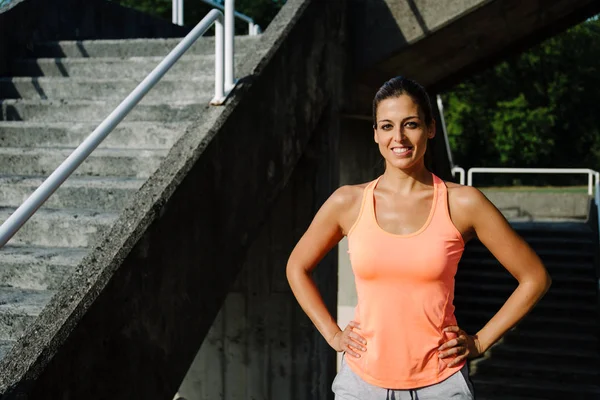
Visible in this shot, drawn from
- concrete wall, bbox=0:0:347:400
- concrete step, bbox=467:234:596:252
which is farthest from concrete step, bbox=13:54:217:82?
concrete step, bbox=467:234:596:252

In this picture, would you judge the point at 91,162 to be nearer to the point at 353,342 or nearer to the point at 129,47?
the point at 129,47

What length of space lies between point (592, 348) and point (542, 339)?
25.7 inches

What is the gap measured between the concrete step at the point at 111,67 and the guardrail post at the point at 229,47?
114cm

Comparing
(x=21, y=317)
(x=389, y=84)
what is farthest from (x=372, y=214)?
(x=21, y=317)

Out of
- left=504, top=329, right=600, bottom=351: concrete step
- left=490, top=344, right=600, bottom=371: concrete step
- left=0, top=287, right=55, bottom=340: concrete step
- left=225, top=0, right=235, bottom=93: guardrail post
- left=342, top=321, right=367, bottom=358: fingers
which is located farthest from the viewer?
left=504, top=329, right=600, bottom=351: concrete step

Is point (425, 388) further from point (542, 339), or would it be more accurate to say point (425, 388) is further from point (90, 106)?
point (542, 339)

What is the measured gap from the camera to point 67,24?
311 inches

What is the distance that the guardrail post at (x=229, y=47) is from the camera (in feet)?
16.8

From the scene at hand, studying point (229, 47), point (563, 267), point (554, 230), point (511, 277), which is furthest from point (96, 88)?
point (554, 230)

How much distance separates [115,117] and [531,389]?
7435mm

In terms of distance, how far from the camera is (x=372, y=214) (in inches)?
97.2

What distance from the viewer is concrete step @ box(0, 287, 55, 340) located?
12.6 feet

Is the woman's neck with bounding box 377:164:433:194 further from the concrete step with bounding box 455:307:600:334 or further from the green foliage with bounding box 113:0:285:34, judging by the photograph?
the green foliage with bounding box 113:0:285:34

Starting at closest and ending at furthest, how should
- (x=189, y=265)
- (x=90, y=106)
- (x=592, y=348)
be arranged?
(x=189, y=265)
(x=90, y=106)
(x=592, y=348)
